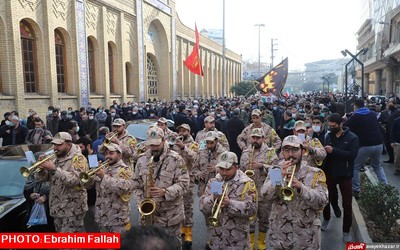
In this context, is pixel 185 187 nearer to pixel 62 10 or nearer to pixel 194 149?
pixel 194 149

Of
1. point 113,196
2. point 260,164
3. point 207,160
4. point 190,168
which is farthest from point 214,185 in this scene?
point 190,168

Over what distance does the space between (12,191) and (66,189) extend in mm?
1165

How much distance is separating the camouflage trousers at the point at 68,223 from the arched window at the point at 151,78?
87.4ft

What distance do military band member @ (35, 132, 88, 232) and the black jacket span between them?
12.5 feet

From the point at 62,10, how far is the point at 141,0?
9.47 m

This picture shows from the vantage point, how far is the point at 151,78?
3178 centimetres

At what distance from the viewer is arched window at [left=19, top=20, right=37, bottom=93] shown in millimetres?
16656

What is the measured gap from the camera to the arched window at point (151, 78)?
31312 mm

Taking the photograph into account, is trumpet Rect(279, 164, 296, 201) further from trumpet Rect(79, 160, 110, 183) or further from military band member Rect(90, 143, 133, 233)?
trumpet Rect(79, 160, 110, 183)

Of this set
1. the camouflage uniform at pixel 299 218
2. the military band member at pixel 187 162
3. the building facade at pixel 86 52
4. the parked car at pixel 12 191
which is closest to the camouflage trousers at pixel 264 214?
the military band member at pixel 187 162

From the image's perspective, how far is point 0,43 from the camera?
1519cm

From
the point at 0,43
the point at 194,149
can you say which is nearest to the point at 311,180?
the point at 194,149

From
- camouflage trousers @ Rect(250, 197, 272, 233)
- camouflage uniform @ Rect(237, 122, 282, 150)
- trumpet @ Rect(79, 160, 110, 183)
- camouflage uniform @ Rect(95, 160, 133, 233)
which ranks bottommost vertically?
camouflage trousers @ Rect(250, 197, 272, 233)

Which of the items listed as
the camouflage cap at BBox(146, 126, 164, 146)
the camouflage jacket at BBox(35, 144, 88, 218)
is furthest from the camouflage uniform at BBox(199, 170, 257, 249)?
the camouflage jacket at BBox(35, 144, 88, 218)
